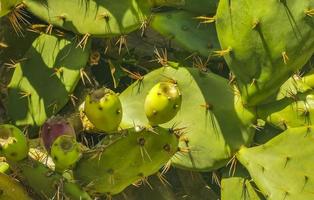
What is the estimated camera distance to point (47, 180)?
6.64 feet

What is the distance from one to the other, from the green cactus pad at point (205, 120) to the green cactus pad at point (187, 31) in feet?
0.37

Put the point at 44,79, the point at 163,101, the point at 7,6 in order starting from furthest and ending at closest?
the point at 44,79, the point at 7,6, the point at 163,101

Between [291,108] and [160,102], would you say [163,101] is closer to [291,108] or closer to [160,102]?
[160,102]

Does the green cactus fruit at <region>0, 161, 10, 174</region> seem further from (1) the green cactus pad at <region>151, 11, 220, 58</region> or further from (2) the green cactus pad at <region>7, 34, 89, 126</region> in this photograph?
(1) the green cactus pad at <region>151, 11, 220, 58</region>

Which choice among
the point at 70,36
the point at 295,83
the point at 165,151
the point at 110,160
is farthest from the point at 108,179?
the point at 295,83

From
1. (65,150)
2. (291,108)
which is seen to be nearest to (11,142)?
(65,150)

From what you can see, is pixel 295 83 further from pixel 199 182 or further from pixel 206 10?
pixel 199 182

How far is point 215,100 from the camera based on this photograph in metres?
2.33

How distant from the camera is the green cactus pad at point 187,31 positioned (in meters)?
2.40

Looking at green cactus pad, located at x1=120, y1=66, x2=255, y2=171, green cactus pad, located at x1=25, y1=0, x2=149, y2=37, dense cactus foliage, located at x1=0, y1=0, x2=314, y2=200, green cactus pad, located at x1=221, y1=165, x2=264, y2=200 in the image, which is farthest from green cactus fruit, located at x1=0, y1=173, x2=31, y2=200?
green cactus pad, located at x1=221, y1=165, x2=264, y2=200

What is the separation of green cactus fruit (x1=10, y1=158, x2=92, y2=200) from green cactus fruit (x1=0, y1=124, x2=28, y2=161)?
77mm

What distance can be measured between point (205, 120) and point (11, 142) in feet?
2.35

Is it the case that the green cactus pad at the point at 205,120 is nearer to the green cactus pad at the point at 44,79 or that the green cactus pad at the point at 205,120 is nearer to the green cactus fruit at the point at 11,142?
the green cactus pad at the point at 44,79

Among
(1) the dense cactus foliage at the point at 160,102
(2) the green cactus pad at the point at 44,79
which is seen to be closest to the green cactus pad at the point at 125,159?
(1) the dense cactus foliage at the point at 160,102
